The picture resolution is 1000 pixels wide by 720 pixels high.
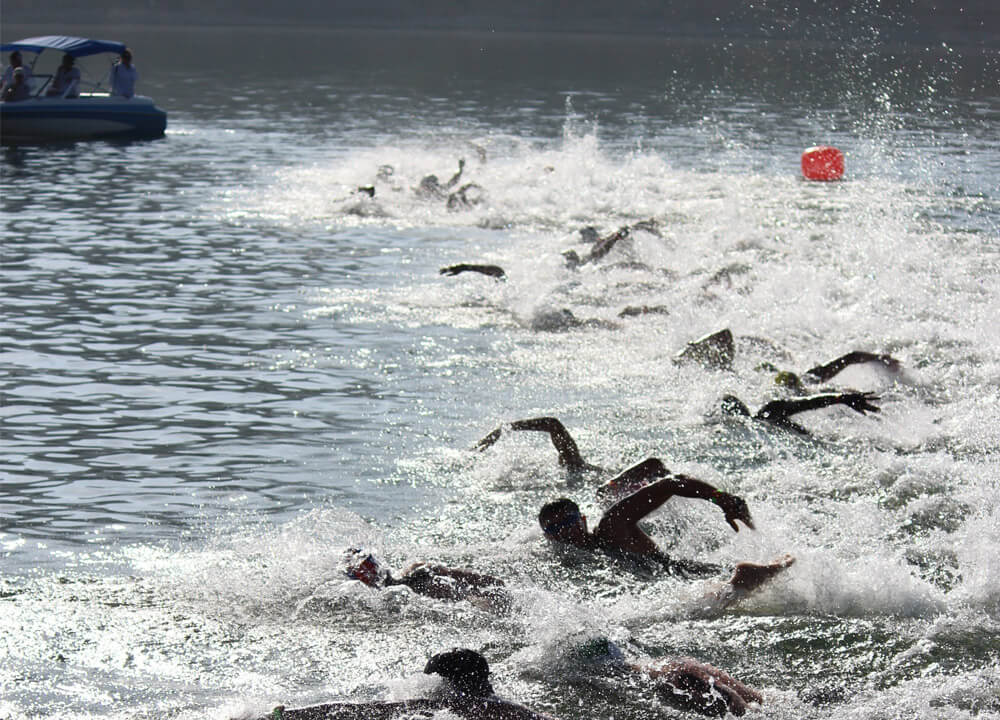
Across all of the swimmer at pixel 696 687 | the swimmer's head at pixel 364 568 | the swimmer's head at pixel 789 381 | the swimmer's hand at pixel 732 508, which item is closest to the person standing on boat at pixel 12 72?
the swimmer's head at pixel 789 381

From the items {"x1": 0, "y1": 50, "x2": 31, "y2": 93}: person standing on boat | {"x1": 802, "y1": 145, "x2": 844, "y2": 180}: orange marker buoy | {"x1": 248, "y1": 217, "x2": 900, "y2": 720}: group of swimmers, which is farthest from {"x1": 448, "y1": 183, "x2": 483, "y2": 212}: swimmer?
{"x1": 0, "y1": 50, "x2": 31, "y2": 93}: person standing on boat

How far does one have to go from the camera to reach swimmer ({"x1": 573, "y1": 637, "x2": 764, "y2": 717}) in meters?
7.05

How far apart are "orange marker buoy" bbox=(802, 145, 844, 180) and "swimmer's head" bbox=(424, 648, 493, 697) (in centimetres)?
2747

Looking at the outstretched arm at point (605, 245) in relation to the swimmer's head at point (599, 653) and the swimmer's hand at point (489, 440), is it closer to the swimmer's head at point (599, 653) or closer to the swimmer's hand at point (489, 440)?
the swimmer's hand at point (489, 440)

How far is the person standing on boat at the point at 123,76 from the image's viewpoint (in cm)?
3831

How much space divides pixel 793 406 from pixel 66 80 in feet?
103

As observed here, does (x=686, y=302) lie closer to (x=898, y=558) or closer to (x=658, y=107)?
(x=898, y=558)

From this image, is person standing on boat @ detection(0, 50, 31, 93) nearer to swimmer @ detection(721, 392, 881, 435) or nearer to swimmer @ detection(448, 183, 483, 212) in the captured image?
swimmer @ detection(448, 183, 483, 212)

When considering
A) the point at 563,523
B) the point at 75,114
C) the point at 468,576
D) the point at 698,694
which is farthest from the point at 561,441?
the point at 75,114

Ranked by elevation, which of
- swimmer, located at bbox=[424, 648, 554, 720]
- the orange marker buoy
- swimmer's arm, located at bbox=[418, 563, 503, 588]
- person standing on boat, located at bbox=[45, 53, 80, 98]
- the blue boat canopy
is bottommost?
swimmer's arm, located at bbox=[418, 563, 503, 588]

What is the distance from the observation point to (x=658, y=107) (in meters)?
52.3

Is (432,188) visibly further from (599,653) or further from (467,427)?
(599,653)

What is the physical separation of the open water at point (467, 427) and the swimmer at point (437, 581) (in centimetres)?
11

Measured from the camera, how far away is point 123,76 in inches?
1533
